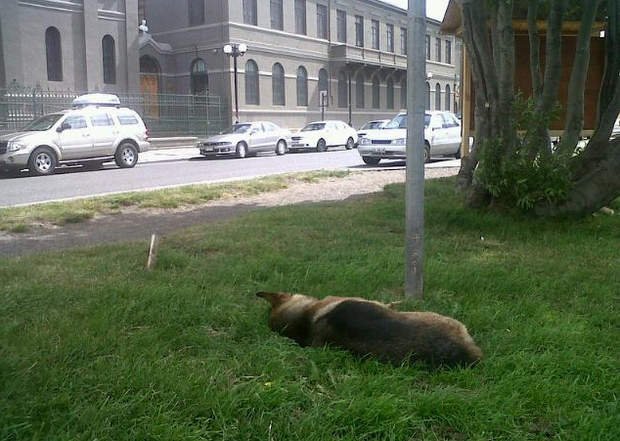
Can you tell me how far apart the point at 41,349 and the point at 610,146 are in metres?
6.82

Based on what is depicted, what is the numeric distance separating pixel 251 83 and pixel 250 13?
451cm

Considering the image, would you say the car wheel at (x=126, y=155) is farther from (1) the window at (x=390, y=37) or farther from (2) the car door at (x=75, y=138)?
(1) the window at (x=390, y=37)

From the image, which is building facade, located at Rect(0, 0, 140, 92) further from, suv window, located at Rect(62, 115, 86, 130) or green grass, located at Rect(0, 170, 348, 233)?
green grass, located at Rect(0, 170, 348, 233)

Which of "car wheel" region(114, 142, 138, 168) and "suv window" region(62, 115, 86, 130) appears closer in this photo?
"suv window" region(62, 115, 86, 130)

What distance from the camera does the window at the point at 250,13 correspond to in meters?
41.3

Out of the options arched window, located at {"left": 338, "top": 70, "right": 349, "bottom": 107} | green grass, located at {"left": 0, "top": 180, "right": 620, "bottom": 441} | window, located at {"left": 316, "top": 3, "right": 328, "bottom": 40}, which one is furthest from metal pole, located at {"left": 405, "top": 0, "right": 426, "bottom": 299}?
arched window, located at {"left": 338, "top": 70, "right": 349, "bottom": 107}

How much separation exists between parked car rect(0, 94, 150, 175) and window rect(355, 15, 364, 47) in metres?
33.1

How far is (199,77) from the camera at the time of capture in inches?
1624

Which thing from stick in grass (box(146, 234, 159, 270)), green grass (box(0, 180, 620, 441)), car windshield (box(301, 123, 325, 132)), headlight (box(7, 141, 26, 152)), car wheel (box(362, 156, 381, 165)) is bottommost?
green grass (box(0, 180, 620, 441))

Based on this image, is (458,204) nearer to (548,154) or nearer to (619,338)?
(548,154)

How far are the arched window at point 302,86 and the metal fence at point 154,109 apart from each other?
8072 millimetres

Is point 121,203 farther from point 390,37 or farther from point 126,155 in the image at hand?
point 390,37

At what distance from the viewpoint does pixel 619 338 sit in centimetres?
410

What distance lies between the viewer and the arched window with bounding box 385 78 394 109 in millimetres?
54656
